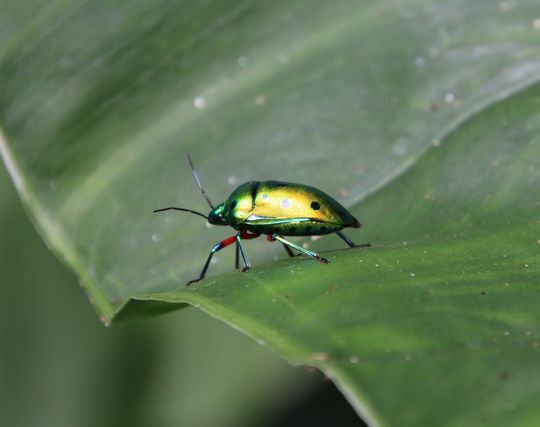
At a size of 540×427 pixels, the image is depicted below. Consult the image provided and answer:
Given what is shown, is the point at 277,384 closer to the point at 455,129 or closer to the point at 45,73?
the point at 455,129

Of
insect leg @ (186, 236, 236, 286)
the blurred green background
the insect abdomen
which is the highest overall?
the insect abdomen

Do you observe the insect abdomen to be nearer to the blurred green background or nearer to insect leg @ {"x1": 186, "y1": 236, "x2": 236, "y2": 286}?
insect leg @ {"x1": 186, "y1": 236, "x2": 236, "y2": 286}

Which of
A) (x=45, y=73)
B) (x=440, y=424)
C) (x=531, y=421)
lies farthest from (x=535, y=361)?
(x=45, y=73)

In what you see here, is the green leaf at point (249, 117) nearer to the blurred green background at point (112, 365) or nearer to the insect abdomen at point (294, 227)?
the insect abdomen at point (294, 227)

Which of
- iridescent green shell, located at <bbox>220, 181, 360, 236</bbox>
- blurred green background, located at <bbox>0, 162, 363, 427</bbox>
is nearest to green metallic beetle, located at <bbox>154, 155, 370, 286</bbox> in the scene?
iridescent green shell, located at <bbox>220, 181, 360, 236</bbox>

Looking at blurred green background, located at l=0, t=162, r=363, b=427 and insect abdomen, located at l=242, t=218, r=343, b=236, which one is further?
blurred green background, located at l=0, t=162, r=363, b=427

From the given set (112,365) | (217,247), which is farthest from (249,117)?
(112,365)

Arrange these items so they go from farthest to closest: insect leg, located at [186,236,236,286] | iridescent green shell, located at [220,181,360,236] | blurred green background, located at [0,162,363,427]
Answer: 1. blurred green background, located at [0,162,363,427]
2. insect leg, located at [186,236,236,286]
3. iridescent green shell, located at [220,181,360,236]

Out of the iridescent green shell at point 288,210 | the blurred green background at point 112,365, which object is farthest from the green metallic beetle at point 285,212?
the blurred green background at point 112,365
